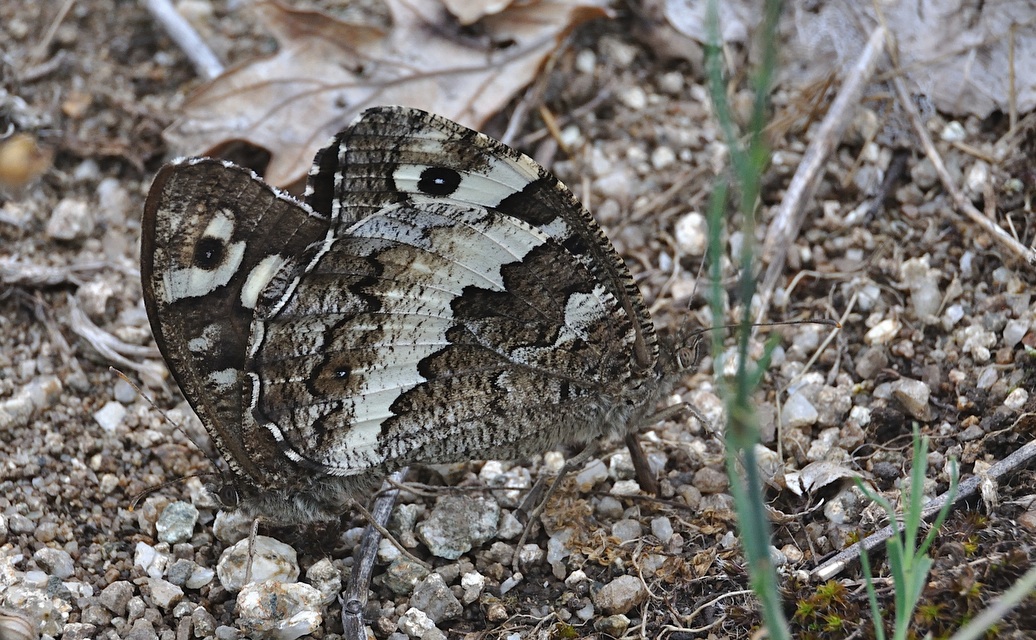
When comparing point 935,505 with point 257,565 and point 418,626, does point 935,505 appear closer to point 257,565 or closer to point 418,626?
point 418,626

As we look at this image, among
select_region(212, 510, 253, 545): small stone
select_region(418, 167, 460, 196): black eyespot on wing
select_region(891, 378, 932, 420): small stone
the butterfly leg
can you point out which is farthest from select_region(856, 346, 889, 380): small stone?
select_region(212, 510, 253, 545): small stone

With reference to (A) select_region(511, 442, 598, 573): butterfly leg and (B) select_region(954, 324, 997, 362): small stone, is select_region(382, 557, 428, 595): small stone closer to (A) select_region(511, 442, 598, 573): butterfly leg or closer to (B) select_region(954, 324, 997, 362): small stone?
(A) select_region(511, 442, 598, 573): butterfly leg

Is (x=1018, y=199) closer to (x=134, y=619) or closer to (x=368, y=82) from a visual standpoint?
(x=368, y=82)

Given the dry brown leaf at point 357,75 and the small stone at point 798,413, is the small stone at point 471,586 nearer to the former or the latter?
the small stone at point 798,413

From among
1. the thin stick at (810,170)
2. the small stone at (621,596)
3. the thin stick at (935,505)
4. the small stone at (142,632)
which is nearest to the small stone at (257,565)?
the small stone at (142,632)

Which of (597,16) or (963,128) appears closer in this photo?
(963,128)

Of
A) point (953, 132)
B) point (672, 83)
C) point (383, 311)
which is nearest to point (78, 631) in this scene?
point (383, 311)

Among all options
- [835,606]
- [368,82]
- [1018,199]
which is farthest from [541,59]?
[835,606]
